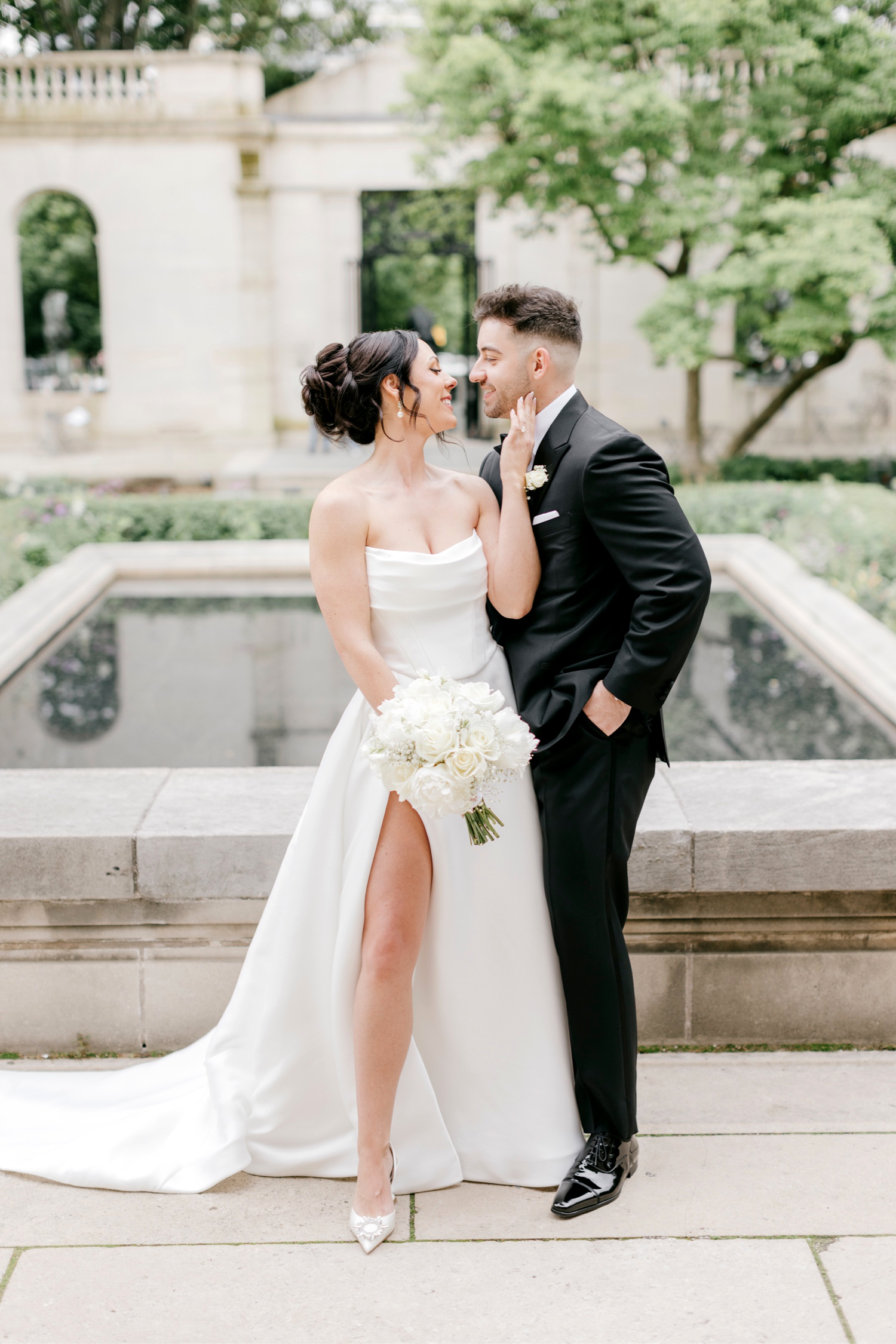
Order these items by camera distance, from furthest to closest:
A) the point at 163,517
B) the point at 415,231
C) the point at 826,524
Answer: the point at 415,231, the point at 163,517, the point at 826,524

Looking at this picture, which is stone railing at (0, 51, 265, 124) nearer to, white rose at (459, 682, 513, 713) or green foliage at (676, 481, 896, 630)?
green foliage at (676, 481, 896, 630)

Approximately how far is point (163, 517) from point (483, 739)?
36.1 feet

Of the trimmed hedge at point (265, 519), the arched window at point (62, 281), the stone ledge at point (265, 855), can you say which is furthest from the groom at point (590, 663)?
the arched window at point (62, 281)

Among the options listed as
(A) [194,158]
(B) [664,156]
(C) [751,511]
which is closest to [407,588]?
(C) [751,511]

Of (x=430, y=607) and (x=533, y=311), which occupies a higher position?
(x=533, y=311)

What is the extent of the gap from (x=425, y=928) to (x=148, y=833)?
883 mm

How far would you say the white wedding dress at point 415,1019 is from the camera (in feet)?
9.24

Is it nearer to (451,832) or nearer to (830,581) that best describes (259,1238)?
(451,832)

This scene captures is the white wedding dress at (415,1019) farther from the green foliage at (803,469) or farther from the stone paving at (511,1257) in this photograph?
the green foliage at (803,469)

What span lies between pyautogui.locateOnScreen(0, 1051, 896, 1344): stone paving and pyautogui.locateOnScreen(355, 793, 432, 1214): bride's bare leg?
189 millimetres

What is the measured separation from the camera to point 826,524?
10930 mm

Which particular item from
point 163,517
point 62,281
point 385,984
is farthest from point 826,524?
point 62,281

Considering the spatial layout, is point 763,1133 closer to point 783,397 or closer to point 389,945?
point 389,945

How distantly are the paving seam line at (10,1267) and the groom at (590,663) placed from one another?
1.20 m
